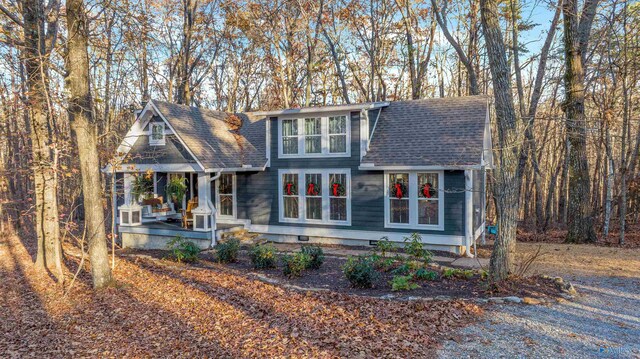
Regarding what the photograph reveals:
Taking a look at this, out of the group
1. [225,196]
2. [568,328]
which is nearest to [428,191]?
[568,328]

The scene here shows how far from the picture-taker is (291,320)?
253 inches

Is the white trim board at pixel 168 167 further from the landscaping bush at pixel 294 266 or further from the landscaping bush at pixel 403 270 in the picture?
the landscaping bush at pixel 403 270

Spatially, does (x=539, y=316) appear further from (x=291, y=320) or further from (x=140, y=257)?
(x=140, y=257)

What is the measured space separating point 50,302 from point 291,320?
4942 millimetres

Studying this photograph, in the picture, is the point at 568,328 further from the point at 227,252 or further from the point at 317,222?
the point at 317,222

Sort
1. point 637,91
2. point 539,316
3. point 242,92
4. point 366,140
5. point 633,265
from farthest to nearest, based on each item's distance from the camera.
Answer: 1. point 242,92
2. point 637,91
3. point 366,140
4. point 633,265
5. point 539,316

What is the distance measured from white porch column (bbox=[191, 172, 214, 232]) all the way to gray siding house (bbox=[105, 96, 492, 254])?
34mm

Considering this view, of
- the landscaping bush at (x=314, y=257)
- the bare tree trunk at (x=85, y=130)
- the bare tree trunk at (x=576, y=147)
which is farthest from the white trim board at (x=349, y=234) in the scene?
the bare tree trunk at (x=85, y=130)

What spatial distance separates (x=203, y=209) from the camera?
534 inches

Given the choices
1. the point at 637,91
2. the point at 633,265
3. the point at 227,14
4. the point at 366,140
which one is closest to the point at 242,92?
the point at 227,14

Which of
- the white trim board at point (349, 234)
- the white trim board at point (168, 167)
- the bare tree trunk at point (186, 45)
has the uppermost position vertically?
the bare tree trunk at point (186, 45)

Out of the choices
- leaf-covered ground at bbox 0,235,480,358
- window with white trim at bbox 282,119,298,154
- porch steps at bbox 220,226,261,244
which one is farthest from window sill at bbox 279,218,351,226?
leaf-covered ground at bbox 0,235,480,358

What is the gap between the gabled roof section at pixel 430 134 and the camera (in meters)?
12.0

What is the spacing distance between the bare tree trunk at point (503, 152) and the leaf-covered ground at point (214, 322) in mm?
1566
